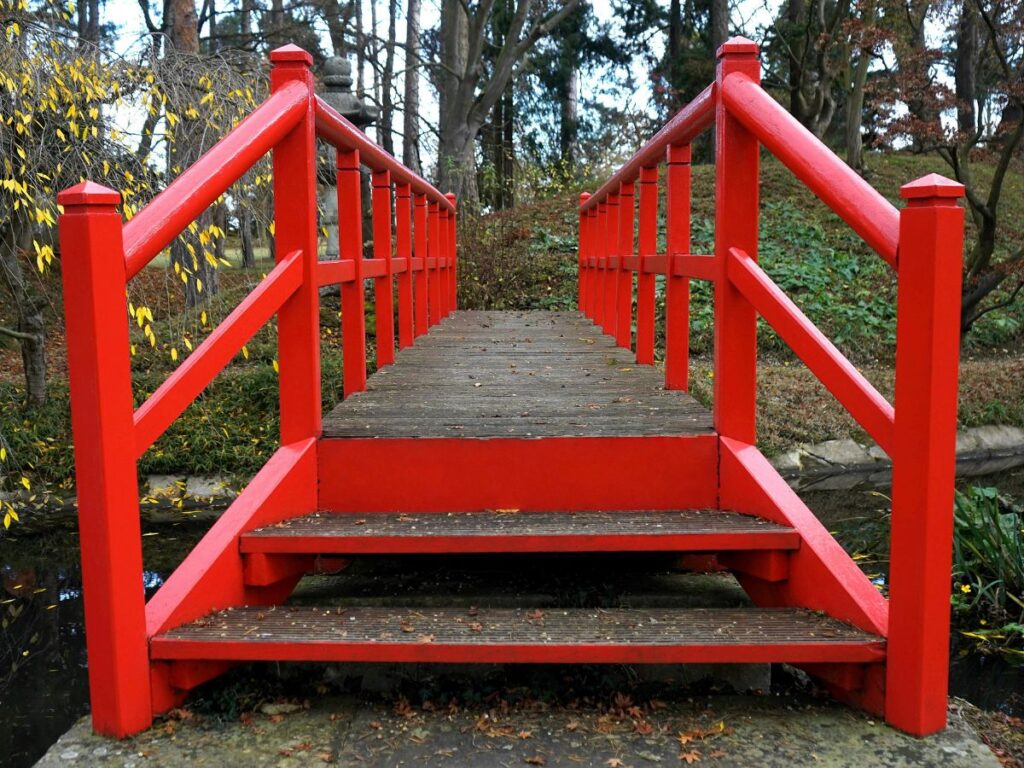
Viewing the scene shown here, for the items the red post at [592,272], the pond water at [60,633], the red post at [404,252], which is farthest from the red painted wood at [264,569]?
the red post at [592,272]

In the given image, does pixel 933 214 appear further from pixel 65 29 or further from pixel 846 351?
pixel 846 351

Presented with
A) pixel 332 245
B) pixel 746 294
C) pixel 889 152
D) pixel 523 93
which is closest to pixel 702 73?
pixel 889 152

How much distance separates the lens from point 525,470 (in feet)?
9.49

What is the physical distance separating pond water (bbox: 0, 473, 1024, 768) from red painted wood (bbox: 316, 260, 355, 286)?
1607 millimetres

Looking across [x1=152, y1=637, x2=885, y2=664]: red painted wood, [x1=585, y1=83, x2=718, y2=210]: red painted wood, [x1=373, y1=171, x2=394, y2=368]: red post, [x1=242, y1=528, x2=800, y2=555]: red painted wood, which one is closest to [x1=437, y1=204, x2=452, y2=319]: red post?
[x1=373, y1=171, x2=394, y2=368]: red post

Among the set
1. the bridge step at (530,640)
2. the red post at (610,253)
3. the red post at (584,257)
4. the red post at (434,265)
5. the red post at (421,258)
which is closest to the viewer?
the bridge step at (530,640)

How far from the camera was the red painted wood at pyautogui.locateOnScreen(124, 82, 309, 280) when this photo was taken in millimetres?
2201

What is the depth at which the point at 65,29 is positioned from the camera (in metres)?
6.12

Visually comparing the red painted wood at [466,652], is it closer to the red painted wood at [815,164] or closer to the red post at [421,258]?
the red painted wood at [815,164]

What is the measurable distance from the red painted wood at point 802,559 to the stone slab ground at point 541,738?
0.23 meters

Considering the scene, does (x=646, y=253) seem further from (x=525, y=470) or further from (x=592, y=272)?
(x=592, y=272)

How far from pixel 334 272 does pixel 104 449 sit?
1382 millimetres

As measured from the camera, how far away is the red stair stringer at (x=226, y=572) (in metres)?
2.23

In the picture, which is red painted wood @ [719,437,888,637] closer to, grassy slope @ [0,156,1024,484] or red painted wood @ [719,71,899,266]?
A: red painted wood @ [719,71,899,266]
